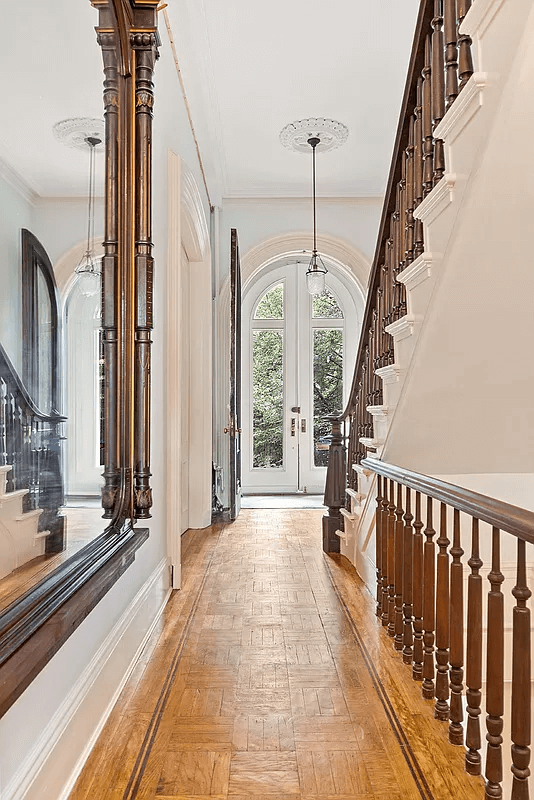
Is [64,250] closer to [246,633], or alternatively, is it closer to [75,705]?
[75,705]

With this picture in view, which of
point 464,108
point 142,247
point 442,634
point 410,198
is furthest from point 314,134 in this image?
point 442,634

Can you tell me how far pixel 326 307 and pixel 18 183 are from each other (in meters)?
7.36

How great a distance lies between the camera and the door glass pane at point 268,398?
8477 millimetres

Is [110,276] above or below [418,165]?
below

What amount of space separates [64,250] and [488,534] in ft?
8.48

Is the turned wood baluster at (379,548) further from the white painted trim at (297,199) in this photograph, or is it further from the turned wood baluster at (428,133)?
the white painted trim at (297,199)

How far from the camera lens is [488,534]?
348 cm

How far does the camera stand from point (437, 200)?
2.20 meters

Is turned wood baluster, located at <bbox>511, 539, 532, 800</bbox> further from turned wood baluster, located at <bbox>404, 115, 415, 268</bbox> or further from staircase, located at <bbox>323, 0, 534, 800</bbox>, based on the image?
turned wood baluster, located at <bbox>404, 115, 415, 268</bbox>

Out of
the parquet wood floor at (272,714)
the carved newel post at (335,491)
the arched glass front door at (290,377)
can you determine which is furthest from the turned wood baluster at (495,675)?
the arched glass front door at (290,377)

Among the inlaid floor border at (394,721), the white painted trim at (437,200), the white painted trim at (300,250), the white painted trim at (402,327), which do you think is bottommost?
the inlaid floor border at (394,721)

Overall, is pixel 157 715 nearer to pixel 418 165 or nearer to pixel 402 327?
pixel 402 327

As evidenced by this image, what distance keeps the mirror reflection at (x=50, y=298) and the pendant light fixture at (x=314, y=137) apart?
344cm

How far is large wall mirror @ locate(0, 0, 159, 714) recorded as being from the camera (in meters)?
1.41
